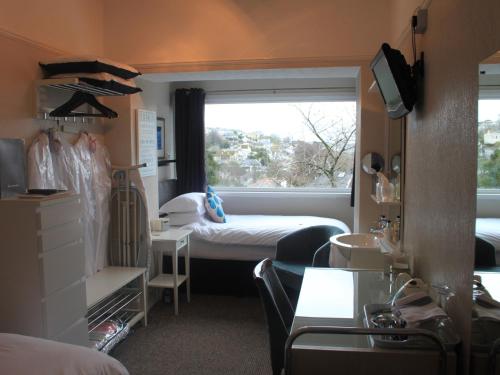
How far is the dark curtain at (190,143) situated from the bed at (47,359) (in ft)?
12.0

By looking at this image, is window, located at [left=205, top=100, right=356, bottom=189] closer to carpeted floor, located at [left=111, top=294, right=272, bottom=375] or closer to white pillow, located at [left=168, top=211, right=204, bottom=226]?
white pillow, located at [left=168, top=211, right=204, bottom=226]

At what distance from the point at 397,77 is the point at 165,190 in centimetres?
366

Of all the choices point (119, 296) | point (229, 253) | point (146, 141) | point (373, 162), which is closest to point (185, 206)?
point (229, 253)

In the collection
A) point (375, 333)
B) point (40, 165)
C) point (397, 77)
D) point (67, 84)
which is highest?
point (67, 84)

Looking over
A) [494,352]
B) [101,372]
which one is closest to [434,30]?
[494,352]

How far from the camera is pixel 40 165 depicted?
2.77 metres

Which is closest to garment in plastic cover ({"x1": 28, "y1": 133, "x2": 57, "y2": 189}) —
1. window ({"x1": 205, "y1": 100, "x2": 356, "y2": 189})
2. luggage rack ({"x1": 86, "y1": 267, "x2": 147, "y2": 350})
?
luggage rack ({"x1": 86, "y1": 267, "x2": 147, "y2": 350})

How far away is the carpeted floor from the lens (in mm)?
2912

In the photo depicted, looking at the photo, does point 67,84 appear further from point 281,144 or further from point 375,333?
point 281,144

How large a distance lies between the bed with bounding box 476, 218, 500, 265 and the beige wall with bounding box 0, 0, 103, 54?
8.72 ft

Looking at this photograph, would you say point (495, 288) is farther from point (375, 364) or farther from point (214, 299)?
point (214, 299)

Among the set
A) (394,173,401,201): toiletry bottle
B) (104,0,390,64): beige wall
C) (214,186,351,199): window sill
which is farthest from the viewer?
(214,186,351,199): window sill

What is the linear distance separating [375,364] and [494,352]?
0.36 metres

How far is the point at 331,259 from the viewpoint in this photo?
2982 mm
